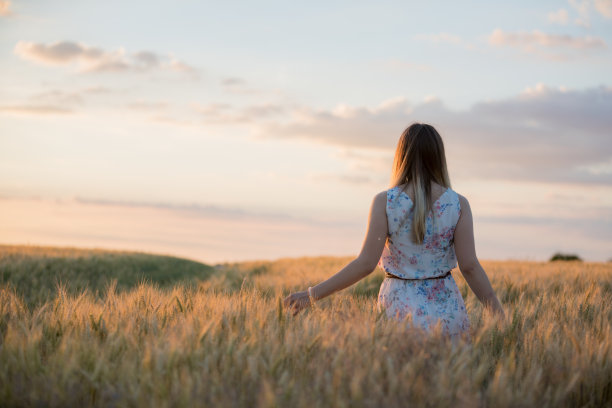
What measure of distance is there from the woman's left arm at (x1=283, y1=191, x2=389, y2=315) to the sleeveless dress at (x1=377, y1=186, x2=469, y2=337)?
59mm

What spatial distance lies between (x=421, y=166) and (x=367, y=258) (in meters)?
0.71

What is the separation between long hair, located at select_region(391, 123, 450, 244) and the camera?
3420mm

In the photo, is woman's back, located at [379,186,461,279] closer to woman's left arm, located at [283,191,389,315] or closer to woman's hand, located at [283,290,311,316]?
woman's left arm, located at [283,191,389,315]

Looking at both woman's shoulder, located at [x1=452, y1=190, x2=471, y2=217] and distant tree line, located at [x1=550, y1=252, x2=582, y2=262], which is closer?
woman's shoulder, located at [x1=452, y1=190, x2=471, y2=217]

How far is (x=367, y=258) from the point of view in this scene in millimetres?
3506

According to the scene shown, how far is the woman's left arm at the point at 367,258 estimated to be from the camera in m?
3.49

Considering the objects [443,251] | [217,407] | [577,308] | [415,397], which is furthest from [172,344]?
[577,308]

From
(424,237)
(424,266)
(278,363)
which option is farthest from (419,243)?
(278,363)

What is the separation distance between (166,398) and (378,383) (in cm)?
98

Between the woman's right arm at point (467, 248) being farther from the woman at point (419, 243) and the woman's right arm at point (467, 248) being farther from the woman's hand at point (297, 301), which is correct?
the woman's hand at point (297, 301)

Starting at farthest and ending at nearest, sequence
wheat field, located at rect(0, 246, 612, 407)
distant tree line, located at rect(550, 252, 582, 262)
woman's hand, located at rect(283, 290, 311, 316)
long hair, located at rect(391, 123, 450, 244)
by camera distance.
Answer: distant tree line, located at rect(550, 252, 582, 262) < woman's hand, located at rect(283, 290, 311, 316) < long hair, located at rect(391, 123, 450, 244) < wheat field, located at rect(0, 246, 612, 407)

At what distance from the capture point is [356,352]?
8.70ft

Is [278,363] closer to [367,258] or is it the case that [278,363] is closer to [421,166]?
[367,258]

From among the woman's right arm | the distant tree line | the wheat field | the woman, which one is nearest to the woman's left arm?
the woman
